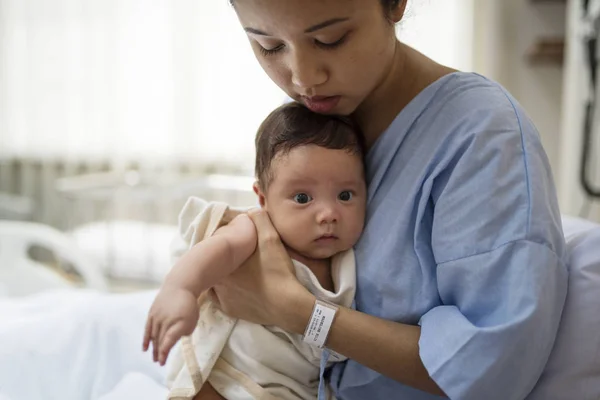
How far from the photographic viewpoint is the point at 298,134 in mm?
1054

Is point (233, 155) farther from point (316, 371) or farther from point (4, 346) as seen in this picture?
point (316, 371)

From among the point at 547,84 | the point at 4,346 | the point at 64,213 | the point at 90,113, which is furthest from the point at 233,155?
the point at 4,346

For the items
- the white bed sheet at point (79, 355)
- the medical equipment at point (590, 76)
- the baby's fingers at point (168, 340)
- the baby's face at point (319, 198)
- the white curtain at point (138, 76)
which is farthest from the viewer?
the white curtain at point (138, 76)

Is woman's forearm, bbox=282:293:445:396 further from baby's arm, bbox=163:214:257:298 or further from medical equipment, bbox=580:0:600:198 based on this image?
medical equipment, bbox=580:0:600:198

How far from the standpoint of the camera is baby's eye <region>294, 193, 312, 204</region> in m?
1.06

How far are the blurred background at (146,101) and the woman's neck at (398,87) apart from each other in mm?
1761

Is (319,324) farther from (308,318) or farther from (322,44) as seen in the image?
(322,44)

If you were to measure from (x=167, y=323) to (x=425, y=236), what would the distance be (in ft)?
1.41

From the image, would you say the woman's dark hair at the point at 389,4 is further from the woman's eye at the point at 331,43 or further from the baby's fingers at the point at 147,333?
the baby's fingers at the point at 147,333

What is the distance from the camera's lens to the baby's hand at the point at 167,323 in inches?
31.9

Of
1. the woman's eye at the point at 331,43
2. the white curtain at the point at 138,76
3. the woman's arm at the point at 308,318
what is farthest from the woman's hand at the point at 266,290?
the white curtain at the point at 138,76

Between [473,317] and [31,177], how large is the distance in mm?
3488

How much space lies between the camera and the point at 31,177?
3.80 metres

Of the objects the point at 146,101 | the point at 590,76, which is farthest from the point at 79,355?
the point at 146,101
